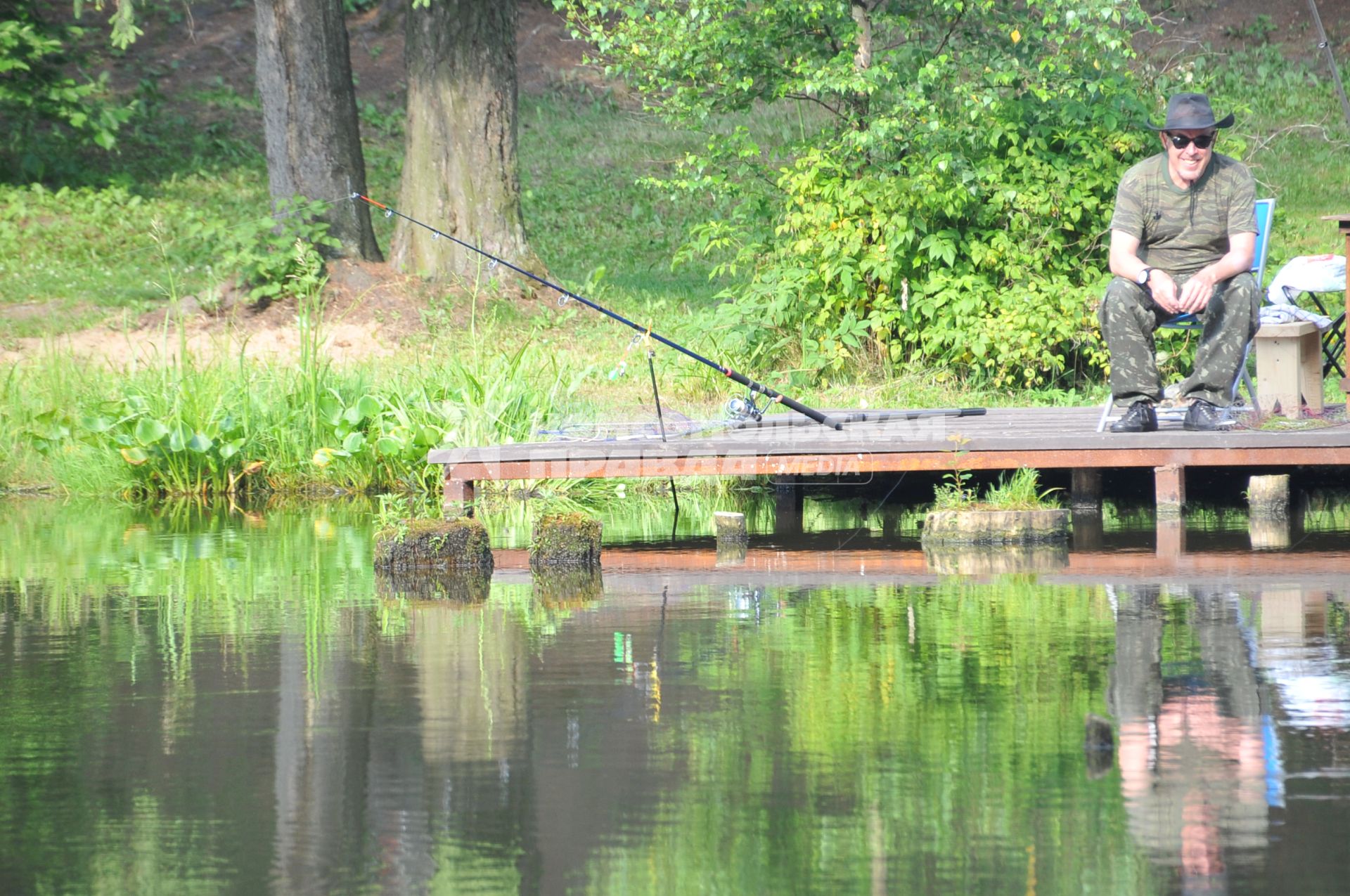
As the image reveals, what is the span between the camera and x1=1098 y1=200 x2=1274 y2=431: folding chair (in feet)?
28.7

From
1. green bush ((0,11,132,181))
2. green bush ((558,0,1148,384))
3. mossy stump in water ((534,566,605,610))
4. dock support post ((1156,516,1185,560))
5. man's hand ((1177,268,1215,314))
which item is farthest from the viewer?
green bush ((0,11,132,181))

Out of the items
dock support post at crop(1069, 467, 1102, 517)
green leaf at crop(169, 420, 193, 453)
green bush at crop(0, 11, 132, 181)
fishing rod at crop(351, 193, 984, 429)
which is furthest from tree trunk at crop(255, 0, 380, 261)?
dock support post at crop(1069, 467, 1102, 517)

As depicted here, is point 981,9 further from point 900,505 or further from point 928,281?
point 900,505

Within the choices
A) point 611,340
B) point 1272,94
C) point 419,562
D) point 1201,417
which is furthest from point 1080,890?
point 1272,94

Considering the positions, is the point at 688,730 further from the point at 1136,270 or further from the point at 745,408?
the point at 745,408

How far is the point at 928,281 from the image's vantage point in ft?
39.2

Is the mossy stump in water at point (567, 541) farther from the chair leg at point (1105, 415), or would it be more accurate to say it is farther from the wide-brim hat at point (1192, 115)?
the wide-brim hat at point (1192, 115)

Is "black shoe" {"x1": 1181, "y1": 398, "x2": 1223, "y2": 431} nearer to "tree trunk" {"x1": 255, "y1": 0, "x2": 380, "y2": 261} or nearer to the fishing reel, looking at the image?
the fishing reel

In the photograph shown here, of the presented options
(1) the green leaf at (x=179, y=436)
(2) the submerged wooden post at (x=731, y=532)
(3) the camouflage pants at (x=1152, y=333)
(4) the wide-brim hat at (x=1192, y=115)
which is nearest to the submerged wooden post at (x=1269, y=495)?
(3) the camouflage pants at (x=1152, y=333)

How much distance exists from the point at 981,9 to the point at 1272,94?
11701mm

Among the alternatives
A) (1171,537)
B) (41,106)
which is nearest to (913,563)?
(1171,537)

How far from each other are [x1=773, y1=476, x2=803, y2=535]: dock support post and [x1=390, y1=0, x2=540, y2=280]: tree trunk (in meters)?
5.91

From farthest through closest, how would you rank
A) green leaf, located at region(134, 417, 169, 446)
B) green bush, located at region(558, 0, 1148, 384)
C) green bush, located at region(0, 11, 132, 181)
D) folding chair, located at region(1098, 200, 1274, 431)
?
green bush, located at region(0, 11, 132, 181) → green bush, located at region(558, 0, 1148, 384) → green leaf, located at region(134, 417, 169, 446) → folding chair, located at region(1098, 200, 1274, 431)

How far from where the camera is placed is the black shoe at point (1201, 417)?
28.4 ft
